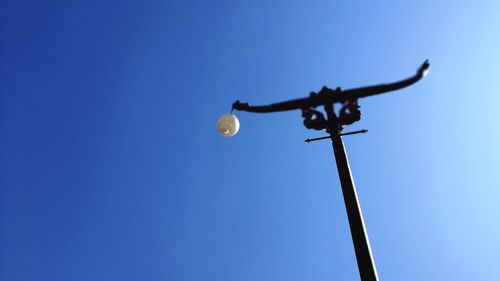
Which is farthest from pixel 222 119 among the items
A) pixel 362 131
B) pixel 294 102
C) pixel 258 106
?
pixel 362 131

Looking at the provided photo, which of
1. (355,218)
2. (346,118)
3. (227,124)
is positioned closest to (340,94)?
(346,118)

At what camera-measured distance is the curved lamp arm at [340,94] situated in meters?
4.93

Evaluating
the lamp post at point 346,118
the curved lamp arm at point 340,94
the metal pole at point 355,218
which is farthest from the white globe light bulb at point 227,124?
the metal pole at point 355,218

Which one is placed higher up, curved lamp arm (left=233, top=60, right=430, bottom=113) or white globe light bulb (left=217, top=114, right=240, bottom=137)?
white globe light bulb (left=217, top=114, right=240, bottom=137)

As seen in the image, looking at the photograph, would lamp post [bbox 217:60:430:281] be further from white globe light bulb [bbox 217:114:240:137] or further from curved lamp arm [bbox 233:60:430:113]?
white globe light bulb [bbox 217:114:240:137]

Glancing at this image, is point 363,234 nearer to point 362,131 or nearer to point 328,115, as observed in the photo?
point 328,115

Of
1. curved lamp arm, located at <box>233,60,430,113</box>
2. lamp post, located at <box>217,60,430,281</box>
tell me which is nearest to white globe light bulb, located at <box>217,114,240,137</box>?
lamp post, located at <box>217,60,430,281</box>

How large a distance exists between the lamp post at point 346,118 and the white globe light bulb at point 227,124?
4.11 feet

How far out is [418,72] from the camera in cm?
504

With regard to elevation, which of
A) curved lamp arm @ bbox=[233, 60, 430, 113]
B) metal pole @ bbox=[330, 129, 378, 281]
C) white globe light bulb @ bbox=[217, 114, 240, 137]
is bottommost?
metal pole @ bbox=[330, 129, 378, 281]

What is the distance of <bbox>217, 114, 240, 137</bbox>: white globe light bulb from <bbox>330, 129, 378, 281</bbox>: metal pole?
2.14 metres

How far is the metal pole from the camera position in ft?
14.6

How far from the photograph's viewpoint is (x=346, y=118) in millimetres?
5184

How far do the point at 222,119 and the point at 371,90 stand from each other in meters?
2.99
